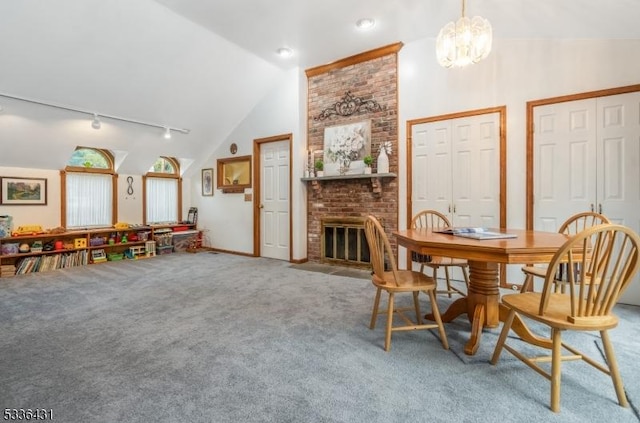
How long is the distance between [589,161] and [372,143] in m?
2.45

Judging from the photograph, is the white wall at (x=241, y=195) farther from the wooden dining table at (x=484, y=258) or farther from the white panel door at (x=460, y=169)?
the wooden dining table at (x=484, y=258)

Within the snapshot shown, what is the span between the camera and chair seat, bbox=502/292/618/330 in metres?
1.50

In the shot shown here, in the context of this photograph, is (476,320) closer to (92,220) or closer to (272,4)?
(272,4)

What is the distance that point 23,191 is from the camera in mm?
4734

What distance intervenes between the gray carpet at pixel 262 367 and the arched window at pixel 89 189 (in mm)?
2402

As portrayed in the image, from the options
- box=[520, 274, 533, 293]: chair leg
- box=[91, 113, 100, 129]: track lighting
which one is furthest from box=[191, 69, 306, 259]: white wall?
box=[520, 274, 533, 293]: chair leg

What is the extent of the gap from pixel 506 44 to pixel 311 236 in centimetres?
360

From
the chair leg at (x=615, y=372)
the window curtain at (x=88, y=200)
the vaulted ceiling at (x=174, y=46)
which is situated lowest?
the chair leg at (x=615, y=372)

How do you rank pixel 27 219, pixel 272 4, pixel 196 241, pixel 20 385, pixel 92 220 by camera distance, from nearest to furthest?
pixel 20 385 < pixel 272 4 < pixel 27 219 < pixel 92 220 < pixel 196 241

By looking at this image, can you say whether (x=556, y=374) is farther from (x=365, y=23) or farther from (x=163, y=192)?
(x=163, y=192)

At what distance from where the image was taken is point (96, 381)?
5.82ft

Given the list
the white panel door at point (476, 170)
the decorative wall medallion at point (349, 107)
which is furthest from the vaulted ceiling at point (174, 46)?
the white panel door at point (476, 170)

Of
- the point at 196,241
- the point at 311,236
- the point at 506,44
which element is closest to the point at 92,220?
the point at 196,241

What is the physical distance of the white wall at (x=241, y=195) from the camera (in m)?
5.12
